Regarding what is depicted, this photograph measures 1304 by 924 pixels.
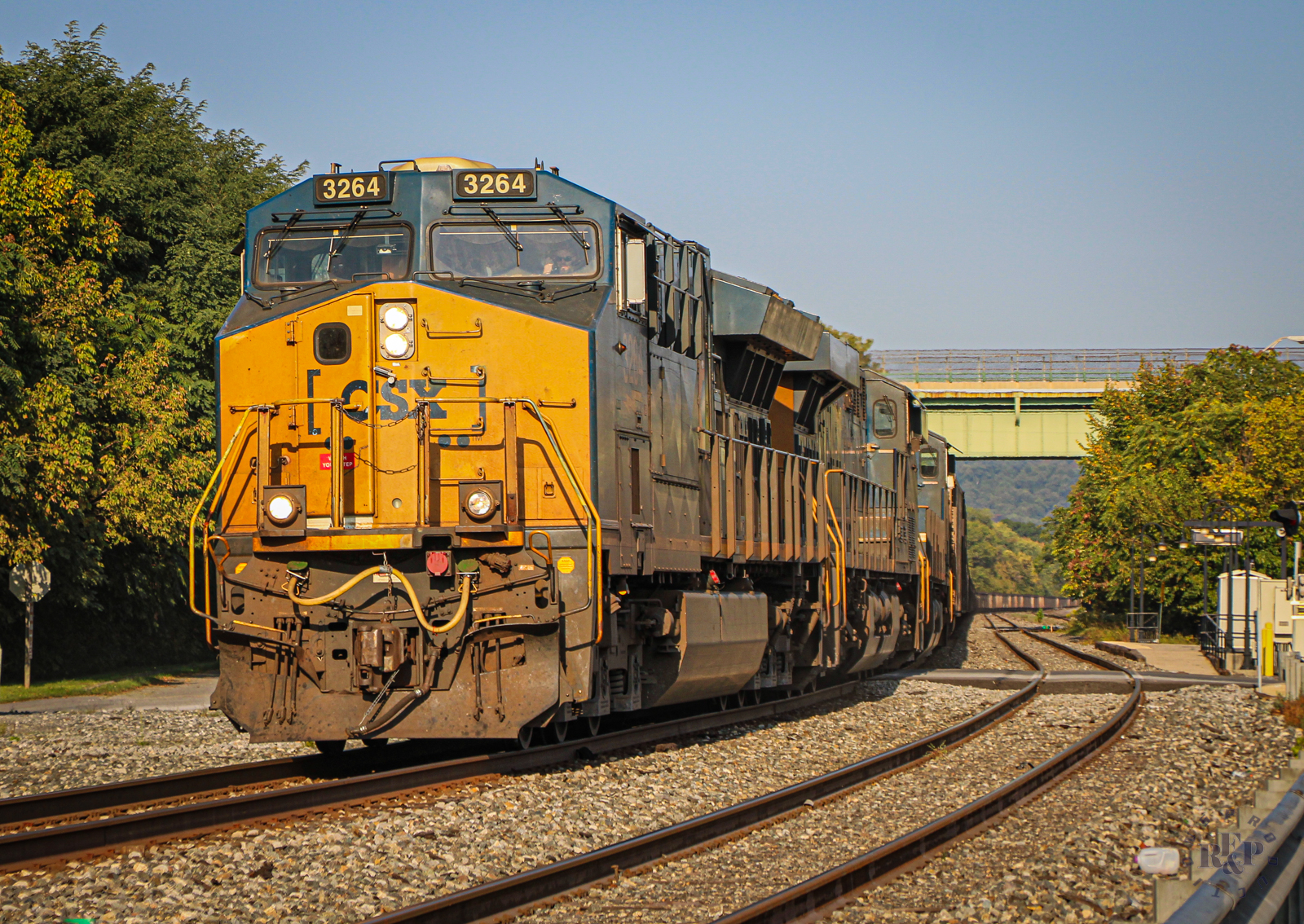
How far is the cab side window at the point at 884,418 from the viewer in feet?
69.6

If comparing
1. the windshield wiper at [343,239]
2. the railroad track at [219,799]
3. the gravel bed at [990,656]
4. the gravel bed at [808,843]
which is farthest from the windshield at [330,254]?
the gravel bed at [990,656]

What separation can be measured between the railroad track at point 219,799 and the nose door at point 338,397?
1.85 meters

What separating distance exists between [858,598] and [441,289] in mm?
9314

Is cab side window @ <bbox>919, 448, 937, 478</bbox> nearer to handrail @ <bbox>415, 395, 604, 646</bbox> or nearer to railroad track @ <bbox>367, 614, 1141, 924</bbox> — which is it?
railroad track @ <bbox>367, 614, 1141, 924</bbox>

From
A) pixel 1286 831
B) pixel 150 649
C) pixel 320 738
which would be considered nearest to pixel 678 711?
pixel 320 738

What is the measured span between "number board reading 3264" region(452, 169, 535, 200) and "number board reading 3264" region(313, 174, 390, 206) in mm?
562

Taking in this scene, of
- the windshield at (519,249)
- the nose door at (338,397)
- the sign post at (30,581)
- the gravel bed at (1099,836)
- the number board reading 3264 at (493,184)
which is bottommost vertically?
the gravel bed at (1099,836)

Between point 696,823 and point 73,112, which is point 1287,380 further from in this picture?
point 696,823

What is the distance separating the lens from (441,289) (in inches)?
375

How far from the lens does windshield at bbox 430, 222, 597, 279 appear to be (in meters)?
9.80

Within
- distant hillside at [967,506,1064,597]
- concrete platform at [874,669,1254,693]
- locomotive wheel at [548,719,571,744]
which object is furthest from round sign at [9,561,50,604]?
distant hillside at [967,506,1064,597]

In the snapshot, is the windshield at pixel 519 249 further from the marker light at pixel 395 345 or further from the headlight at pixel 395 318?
the marker light at pixel 395 345

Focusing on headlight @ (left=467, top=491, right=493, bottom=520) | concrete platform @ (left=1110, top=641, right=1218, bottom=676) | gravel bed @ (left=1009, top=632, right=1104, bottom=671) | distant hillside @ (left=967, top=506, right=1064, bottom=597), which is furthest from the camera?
distant hillside @ (left=967, top=506, right=1064, bottom=597)

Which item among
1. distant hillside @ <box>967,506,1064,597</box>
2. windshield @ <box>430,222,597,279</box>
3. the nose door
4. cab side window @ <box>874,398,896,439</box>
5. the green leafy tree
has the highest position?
the green leafy tree
